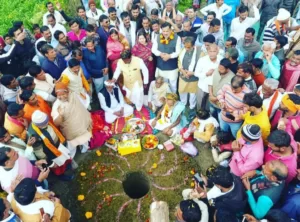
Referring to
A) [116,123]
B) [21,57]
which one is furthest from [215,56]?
[21,57]

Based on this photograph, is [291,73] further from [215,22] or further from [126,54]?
[126,54]

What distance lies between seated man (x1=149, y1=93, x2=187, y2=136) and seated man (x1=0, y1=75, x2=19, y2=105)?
337cm

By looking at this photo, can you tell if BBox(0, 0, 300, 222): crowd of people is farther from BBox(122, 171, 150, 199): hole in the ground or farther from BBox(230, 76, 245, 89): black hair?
BBox(122, 171, 150, 199): hole in the ground

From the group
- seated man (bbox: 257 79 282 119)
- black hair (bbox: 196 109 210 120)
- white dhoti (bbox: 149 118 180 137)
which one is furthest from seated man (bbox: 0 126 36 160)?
seated man (bbox: 257 79 282 119)

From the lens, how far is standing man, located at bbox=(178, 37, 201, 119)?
7.06m

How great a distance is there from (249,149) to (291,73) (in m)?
2.45

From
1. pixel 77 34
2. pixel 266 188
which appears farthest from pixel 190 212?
pixel 77 34

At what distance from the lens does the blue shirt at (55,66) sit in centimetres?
711

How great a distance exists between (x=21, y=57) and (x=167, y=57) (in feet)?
12.7

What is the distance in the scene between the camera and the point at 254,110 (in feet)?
17.7

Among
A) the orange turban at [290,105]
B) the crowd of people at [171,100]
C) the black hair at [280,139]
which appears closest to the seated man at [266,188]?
the crowd of people at [171,100]

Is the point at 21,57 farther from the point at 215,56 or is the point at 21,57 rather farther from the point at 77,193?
the point at 215,56

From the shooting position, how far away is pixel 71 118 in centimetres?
646

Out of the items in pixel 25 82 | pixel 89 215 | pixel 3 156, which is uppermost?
pixel 25 82
